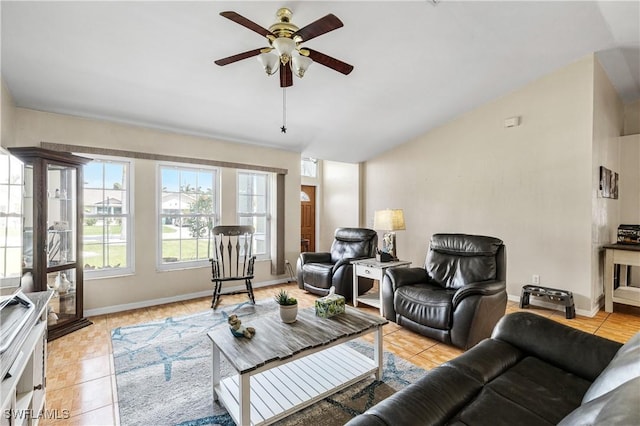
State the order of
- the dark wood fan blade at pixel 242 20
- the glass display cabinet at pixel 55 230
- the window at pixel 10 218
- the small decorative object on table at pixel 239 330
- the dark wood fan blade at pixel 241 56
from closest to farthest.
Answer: the dark wood fan blade at pixel 242 20
the small decorative object on table at pixel 239 330
the window at pixel 10 218
the dark wood fan blade at pixel 241 56
the glass display cabinet at pixel 55 230

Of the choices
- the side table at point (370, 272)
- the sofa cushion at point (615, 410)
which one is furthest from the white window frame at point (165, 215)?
the sofa cushion at point (615, 410)

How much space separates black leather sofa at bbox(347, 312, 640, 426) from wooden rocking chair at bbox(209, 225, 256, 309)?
3.01 metres

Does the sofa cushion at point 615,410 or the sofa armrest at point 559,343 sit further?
the sofa armrest at point 559,343

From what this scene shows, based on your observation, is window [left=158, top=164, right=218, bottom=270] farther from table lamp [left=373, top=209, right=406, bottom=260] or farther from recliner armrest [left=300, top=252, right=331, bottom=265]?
table lamp [left=373, top=209, right=406, bottom=260]

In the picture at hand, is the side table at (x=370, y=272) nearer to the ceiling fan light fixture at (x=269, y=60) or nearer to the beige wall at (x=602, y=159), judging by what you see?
the beige wall at (x=602, y=159)

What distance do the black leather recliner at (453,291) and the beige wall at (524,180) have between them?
1.47 meters

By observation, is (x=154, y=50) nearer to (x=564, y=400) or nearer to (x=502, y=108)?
(x=564, y=400)

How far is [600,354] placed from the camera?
1.49 m

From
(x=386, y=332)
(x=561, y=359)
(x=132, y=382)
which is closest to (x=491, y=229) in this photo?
(x=386, y=332)

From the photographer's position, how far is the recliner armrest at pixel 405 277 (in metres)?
3.16

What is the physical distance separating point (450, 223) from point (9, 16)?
208 inches

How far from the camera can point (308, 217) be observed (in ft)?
23.2

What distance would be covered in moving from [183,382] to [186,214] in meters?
2.62

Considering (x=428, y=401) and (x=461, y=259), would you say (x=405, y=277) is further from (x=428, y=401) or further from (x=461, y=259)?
(x=428, y=401)
